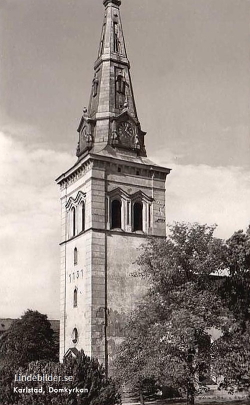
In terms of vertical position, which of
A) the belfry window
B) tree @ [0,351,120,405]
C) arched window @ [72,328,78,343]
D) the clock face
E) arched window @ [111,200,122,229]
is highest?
the belfry window

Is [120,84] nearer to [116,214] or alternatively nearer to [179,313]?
[116,214]

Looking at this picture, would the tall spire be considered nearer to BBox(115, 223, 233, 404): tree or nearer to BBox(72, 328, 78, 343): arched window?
BBox(72, 328, 78, 343): arched window

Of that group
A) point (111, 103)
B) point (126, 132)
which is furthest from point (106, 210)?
point (111, 103)

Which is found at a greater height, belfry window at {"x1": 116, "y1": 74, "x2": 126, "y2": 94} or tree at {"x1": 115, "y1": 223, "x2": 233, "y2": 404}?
belfry window at {"x1": 116, "y1": 74, "x2": 126, "y2": 94}

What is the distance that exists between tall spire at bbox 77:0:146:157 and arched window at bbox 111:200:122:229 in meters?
4.11

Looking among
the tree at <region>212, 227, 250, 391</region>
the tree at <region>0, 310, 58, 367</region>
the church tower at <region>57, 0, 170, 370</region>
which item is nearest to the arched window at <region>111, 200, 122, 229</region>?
the church tower at <region>57, 0, 170, 370</region>

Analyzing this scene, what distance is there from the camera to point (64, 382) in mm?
22844

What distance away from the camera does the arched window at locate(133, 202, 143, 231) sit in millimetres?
39656

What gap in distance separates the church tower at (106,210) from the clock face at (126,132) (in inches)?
2.9

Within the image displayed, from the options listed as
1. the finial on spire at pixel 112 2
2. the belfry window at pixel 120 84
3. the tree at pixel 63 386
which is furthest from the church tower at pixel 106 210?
the tree at pixel 63 386

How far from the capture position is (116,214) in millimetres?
38844

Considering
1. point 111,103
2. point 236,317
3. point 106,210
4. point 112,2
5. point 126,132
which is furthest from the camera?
point 112,2

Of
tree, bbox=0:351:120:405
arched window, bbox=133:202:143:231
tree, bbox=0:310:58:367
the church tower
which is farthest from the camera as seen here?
tree, bbox=0:310:58:367

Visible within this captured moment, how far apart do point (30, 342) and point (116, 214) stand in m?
16.5
